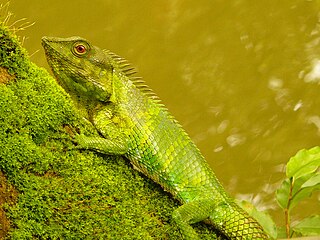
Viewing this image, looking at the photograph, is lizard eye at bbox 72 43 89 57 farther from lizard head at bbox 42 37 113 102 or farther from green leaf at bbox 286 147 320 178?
green leaf at bbox 286 147 320 178

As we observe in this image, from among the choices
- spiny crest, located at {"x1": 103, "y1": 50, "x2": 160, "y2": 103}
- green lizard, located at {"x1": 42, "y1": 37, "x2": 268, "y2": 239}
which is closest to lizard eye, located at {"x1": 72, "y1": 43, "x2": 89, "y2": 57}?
green lizard, located at {"x1": 42, "y1": 37, "x2": 268, "y2": 239}

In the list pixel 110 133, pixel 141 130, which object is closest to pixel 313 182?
pixel 141 130

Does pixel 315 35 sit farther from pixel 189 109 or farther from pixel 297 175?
pixel 297 175

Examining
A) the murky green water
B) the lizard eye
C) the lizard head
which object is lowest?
the lizard head

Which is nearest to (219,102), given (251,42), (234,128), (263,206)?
(234,128)

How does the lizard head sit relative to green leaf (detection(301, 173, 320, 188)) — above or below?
above

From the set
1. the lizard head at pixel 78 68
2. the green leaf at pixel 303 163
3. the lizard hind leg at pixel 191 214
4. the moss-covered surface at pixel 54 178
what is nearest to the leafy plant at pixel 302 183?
the green leaf at pixel 303 163

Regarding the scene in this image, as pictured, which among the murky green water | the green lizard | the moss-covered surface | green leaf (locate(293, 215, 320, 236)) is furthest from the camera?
the murky green water

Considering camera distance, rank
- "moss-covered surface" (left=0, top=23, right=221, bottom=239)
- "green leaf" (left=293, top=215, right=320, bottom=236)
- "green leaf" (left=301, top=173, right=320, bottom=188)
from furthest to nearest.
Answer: "green leaf" (left=293, top=215, right=320, bottom=236) → "green leaf" (left=301, top=173, right=320, bottom=188) → "moss-covered surface" (left=0, top=23, right=221, bottom=239)

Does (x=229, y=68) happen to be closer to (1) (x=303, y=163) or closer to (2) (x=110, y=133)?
(1) (x=303, y=163)

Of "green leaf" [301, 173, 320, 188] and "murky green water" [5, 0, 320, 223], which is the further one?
"murky green water" [5, 0, 320, 223]
